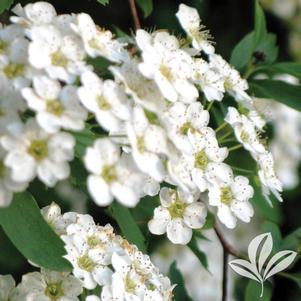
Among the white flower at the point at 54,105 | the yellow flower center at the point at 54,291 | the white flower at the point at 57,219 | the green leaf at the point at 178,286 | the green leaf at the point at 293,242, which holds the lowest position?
the green leaf at the point at 178,286

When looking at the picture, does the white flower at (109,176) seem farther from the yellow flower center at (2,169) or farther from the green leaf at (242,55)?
the green leaf at (242,55)

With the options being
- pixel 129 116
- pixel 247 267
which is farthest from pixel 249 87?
pixel 129 116

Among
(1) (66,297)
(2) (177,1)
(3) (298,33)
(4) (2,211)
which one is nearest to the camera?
(4) (2,211)

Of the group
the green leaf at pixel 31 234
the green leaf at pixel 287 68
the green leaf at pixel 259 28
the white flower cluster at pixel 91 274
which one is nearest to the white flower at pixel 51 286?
the white flower cluster at pixel 91 274

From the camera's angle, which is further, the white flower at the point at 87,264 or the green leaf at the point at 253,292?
the green leaf at the point at 253,292

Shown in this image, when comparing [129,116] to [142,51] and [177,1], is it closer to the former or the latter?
[142,51]

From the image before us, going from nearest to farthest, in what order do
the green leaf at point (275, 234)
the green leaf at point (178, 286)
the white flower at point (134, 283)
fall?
the white flower at point (134, 283), the green leaf at point (275, 234), the green leaf at point (178, 286)

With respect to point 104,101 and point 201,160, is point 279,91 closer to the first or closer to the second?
point 201,160

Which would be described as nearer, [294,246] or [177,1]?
[294,246]
